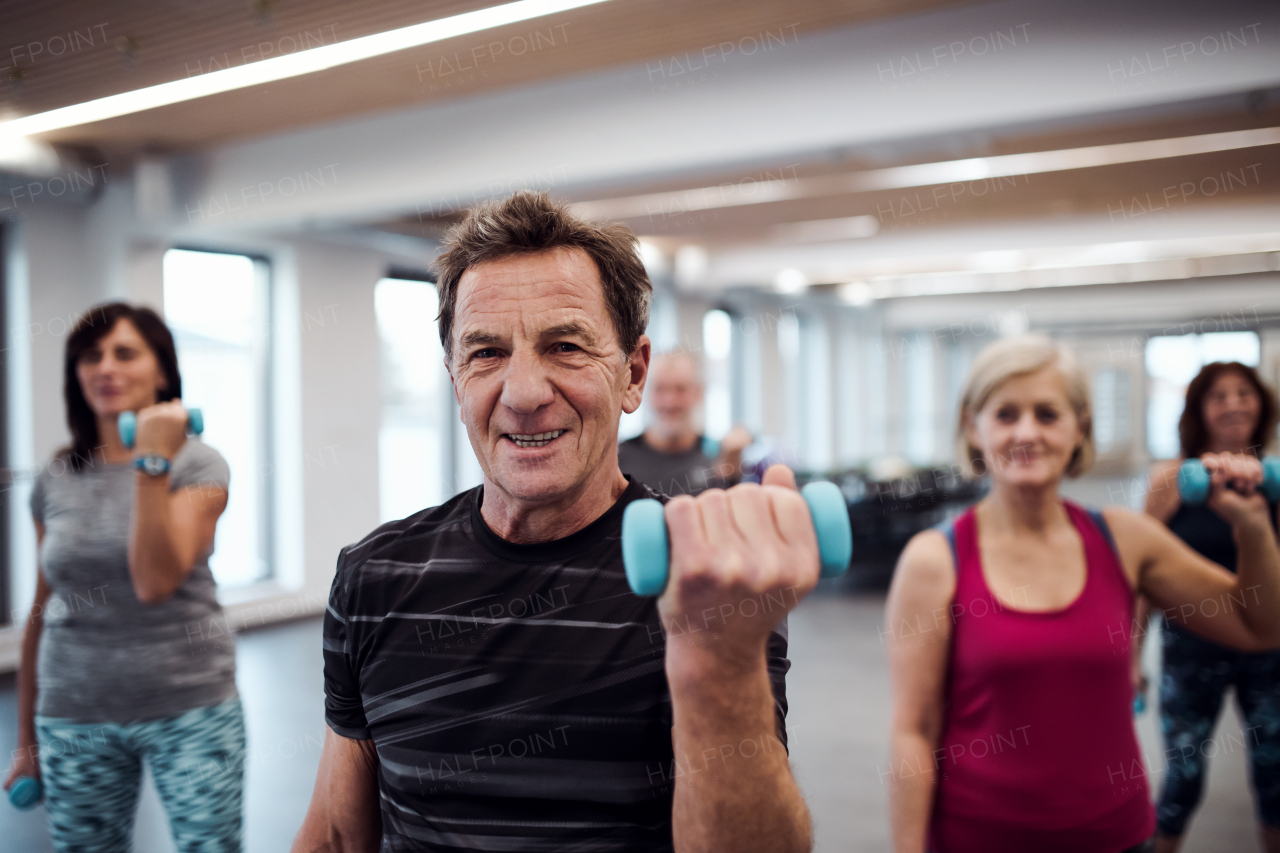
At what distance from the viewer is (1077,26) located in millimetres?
4156

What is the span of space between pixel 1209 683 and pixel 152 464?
313cm

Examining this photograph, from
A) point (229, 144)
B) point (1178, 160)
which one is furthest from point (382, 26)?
point (1178, 160)

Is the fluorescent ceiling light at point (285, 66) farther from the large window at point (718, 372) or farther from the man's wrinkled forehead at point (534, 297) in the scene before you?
the large window at point (718, 372)

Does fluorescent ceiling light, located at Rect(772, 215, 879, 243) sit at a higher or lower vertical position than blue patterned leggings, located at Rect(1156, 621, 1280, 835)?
higher

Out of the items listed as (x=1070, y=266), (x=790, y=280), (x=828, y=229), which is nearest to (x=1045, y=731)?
(x=828, y=229)

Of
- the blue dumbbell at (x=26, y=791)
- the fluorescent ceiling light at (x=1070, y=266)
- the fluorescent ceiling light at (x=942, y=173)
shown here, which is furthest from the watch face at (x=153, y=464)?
the fluorescent ceiling light at (x=1070, y=266)

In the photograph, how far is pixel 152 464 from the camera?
197cm

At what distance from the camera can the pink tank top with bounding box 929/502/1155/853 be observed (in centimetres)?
148

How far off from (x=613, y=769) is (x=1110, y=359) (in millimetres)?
19682

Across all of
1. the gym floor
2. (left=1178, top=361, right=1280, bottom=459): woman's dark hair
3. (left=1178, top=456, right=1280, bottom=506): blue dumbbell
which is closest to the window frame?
the gym floor

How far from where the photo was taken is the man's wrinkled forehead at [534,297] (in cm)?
109

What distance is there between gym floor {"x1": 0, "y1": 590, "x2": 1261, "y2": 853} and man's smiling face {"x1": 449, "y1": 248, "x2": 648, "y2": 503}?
8.98 ft

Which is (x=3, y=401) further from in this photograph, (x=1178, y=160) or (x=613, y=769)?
(x=1178, y=160)

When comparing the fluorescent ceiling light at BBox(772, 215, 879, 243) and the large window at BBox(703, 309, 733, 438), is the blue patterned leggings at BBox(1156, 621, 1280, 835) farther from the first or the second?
the large window at BBox(703, 309, 733, 438)
